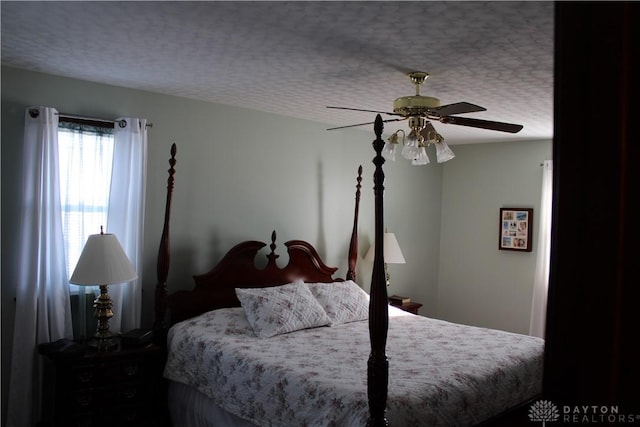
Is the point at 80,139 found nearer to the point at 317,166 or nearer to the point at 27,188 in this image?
the point at 27,188

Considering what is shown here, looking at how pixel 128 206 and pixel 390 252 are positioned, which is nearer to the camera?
pixel 128 206

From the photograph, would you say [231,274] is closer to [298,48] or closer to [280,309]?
[280,309]

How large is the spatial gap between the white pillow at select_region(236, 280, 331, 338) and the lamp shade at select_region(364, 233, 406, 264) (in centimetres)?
131

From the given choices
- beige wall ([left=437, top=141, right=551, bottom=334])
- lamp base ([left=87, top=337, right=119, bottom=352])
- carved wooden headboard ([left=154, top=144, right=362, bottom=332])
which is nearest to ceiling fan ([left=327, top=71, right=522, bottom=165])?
carved wooden headboard ([left=154, top=144, right=362, bottom=332])

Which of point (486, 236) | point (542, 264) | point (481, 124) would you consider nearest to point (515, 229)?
point (486, 236)

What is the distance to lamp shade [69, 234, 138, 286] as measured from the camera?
3.07m

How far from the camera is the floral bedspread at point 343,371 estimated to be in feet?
8.14

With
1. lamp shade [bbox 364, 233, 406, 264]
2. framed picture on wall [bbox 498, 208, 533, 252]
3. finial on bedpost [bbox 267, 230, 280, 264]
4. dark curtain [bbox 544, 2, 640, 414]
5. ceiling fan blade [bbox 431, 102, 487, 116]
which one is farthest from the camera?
framed picture on wall [bbox 498, 208, 533, 252]

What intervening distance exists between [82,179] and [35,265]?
62cm

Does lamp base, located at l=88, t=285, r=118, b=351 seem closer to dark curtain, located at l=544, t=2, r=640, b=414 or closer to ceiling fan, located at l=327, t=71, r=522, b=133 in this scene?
ceiling fan, located at l=327, t=71, r=522, b=133

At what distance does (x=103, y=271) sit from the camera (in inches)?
122

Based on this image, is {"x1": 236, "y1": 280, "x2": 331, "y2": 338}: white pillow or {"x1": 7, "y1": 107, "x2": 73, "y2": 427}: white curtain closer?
{"x1": 7, "y1": 107, "x2": 73, "y2": 427}: white curtain

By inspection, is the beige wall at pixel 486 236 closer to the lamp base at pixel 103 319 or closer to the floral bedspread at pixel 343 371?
the floral bedspread at pixel 343 371

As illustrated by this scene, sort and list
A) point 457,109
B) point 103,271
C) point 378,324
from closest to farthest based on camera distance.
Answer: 1. point 378,324
2. point 457,109
3. point 103,271
